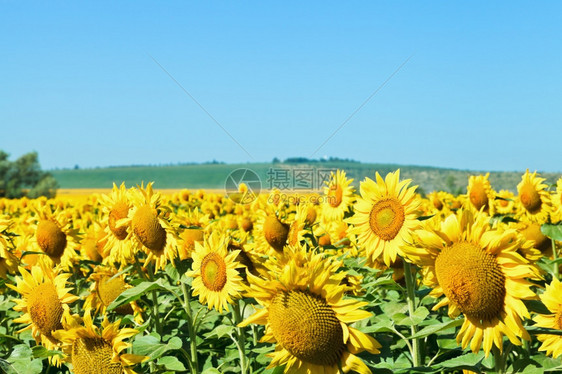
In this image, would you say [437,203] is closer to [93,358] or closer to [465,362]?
[465,362]

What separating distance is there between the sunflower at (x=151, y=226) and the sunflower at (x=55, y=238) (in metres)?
1.21

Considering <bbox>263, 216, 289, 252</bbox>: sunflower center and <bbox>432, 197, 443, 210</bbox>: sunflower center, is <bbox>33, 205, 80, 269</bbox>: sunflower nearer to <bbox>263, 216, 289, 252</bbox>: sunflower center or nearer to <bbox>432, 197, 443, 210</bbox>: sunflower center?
<bbox>263, 216, 289, 252</bbox>: sunflower center

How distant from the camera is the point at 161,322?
4.32 metres

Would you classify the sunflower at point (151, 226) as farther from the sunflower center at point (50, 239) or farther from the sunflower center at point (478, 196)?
the sunflower center at point (478, 196)

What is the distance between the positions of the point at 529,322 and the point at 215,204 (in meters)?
9.57

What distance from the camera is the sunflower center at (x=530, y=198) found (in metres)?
7.17

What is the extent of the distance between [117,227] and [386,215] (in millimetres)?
2303

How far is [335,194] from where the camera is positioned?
22.5 feet

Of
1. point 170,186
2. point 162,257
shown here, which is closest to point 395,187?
point 162,257

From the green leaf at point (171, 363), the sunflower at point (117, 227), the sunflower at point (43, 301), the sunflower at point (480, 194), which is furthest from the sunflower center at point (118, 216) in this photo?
the sunflower at point (480, 194)

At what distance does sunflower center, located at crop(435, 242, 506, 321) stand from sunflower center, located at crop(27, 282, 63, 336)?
9.13ft

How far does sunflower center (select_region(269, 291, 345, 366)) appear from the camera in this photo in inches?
93.9

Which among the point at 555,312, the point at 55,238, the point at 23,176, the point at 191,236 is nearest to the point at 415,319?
the point at 555,312

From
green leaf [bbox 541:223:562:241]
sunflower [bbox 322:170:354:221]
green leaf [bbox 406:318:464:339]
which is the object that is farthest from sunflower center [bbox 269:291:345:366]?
sunflower [bbox 322:170:354:221]
